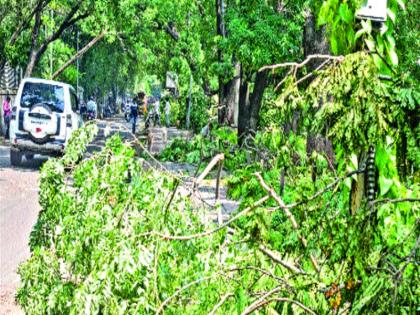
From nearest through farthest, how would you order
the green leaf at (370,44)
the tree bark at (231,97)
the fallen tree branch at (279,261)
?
the green leaf at (370,44) < the fallen tree branch at (279,261) < the tree bark at (231,97)

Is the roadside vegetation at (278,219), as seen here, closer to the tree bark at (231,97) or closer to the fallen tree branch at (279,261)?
the fallen tree branch at (279,261)

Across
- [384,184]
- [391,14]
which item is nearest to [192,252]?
[384,184]

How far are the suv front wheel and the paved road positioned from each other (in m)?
0.18

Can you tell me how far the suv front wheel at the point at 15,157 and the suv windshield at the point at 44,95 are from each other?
1.58m

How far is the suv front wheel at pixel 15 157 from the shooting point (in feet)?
81.1

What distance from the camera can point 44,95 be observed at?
24.1 metres

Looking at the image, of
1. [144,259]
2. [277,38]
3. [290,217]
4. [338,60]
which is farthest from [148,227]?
[277,38]

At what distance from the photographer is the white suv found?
77.4 feet

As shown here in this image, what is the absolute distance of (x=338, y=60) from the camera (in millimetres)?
3744

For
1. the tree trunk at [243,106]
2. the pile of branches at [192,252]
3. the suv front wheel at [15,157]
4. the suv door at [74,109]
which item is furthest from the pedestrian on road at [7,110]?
the pile of branches at [192,252]

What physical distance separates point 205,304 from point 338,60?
1474 mm

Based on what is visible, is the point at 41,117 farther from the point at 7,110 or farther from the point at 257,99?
the point at 7,110

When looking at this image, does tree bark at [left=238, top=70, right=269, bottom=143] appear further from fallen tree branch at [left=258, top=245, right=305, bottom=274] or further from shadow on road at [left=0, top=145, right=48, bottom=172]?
fallen tree branch at [left=258, top=245, right=305, bottom=274]

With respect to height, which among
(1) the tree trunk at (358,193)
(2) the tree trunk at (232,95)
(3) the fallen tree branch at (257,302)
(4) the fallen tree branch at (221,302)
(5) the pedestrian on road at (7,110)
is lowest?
(4) the fallen tree branch at (221,302)
